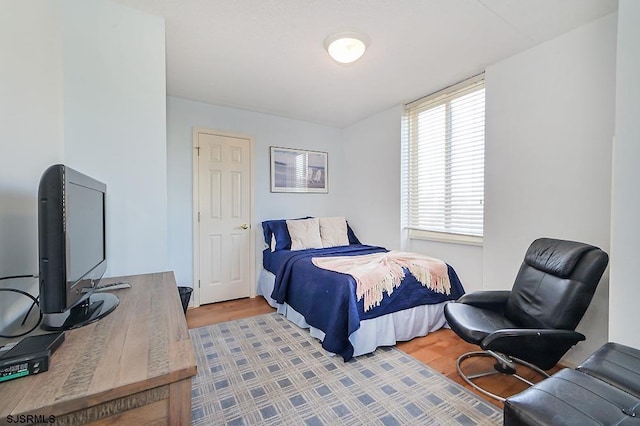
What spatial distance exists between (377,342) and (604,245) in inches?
69.1

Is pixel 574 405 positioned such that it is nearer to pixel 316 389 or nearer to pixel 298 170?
pixel 316 389

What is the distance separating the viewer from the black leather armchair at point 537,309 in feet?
5.34

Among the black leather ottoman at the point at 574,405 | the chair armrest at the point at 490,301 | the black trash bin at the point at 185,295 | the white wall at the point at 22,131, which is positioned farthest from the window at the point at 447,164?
the white wall at the point at 22,131

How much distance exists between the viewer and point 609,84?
186cm

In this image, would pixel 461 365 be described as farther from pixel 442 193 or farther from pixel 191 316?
pixel 191 316

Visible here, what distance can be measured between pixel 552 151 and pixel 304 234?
2589 millimetres

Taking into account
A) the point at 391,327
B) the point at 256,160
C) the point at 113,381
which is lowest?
the point at 391,327

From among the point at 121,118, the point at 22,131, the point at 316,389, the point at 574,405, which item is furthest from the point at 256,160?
the point at 574,405

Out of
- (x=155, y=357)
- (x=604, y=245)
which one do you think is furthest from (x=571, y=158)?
(x=155, y=357)

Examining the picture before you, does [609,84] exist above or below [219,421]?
above

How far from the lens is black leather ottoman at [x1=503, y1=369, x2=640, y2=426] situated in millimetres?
950

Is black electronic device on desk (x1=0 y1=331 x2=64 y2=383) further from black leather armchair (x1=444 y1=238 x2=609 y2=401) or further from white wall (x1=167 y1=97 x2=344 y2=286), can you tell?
white wall (x1=167 y1=97 x2=344 y2=286)

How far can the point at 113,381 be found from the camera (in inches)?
A: 27.5

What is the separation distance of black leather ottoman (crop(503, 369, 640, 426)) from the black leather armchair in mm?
493
